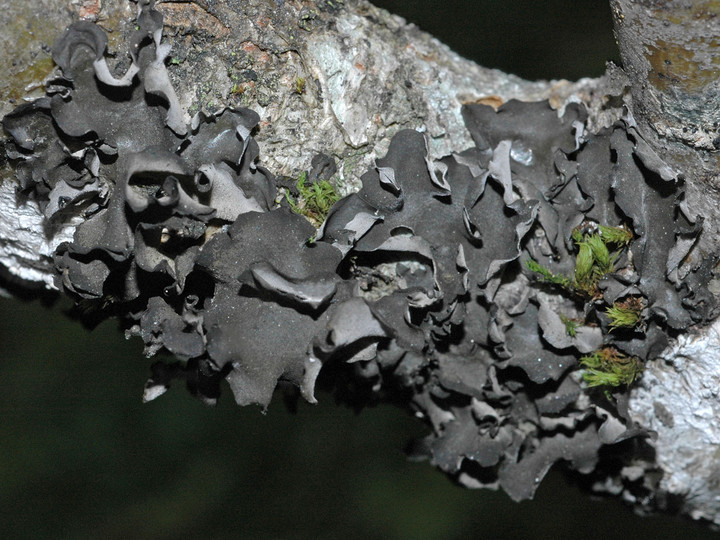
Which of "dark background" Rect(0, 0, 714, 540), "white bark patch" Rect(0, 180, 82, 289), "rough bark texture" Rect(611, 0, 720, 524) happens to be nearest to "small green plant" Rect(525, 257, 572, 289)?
"rough bark texture" Rect(611, 0, 720, 524)

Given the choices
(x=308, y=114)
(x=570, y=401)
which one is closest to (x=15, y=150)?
(x=308, y=114)

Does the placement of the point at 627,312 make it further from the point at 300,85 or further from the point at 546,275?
the point at 300,85

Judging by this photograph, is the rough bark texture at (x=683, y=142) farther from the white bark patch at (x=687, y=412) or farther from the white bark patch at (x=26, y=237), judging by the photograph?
the white bark patch at (x=26, y=237)

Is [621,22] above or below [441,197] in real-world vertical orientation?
above

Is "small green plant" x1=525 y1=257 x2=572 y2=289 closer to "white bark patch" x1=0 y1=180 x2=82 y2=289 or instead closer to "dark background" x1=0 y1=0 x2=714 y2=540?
"white bark patch" x1=0 y1=180 x2=82 y2=289

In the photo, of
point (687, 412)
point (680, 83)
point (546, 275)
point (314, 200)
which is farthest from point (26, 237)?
point (687, 412)

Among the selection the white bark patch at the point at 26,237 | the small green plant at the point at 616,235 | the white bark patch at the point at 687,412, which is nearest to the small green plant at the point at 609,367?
the white bark patch at the point at 687,412

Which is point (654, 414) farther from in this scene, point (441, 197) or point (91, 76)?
point (91, 76)
